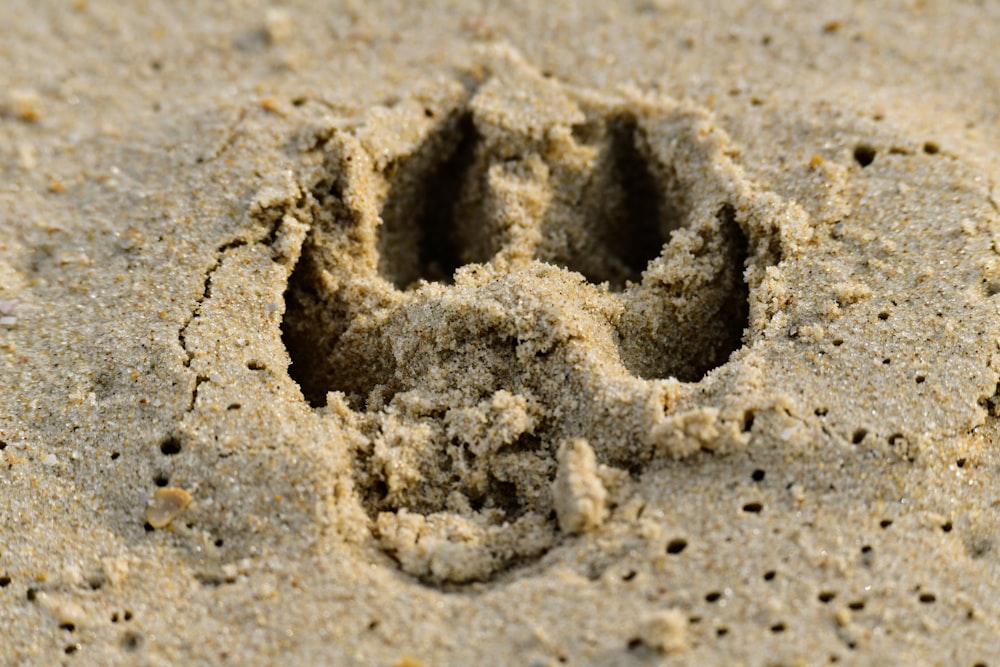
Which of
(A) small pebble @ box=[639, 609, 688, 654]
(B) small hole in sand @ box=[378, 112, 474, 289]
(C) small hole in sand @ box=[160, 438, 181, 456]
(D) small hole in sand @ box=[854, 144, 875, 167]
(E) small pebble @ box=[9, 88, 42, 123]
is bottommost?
(E) small pebble @ box=[9, 88, 42, 123]

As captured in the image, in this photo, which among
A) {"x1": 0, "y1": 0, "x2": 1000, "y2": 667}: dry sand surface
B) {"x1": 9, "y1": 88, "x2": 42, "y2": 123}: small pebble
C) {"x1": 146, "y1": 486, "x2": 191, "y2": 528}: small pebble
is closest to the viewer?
{"x1": 0, "y1": 0, "x2": 1000, "y2": 667}: dry sand surface

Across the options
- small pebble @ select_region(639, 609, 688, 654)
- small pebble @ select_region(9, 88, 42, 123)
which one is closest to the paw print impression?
small pebble @ select_region(639, 609, 688, 654)

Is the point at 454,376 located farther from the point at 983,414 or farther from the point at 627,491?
the point at 983,414

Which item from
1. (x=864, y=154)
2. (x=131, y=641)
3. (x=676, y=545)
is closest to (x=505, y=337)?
(x=676, y=545)

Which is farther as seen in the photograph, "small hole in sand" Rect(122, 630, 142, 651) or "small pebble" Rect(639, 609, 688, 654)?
"small hole in sand" Rect(122, 630, 142, 651)

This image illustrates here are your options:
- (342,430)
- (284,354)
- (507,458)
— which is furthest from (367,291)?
(507,458)

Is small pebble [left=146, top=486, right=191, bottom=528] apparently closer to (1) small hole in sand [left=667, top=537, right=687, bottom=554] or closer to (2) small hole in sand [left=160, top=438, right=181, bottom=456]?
(2) small hole in sand [left=160, top=438, right=181, bottom=456]

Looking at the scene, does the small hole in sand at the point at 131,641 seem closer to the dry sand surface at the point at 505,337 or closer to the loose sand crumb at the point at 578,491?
the dry sand surface at the point at 505,337
